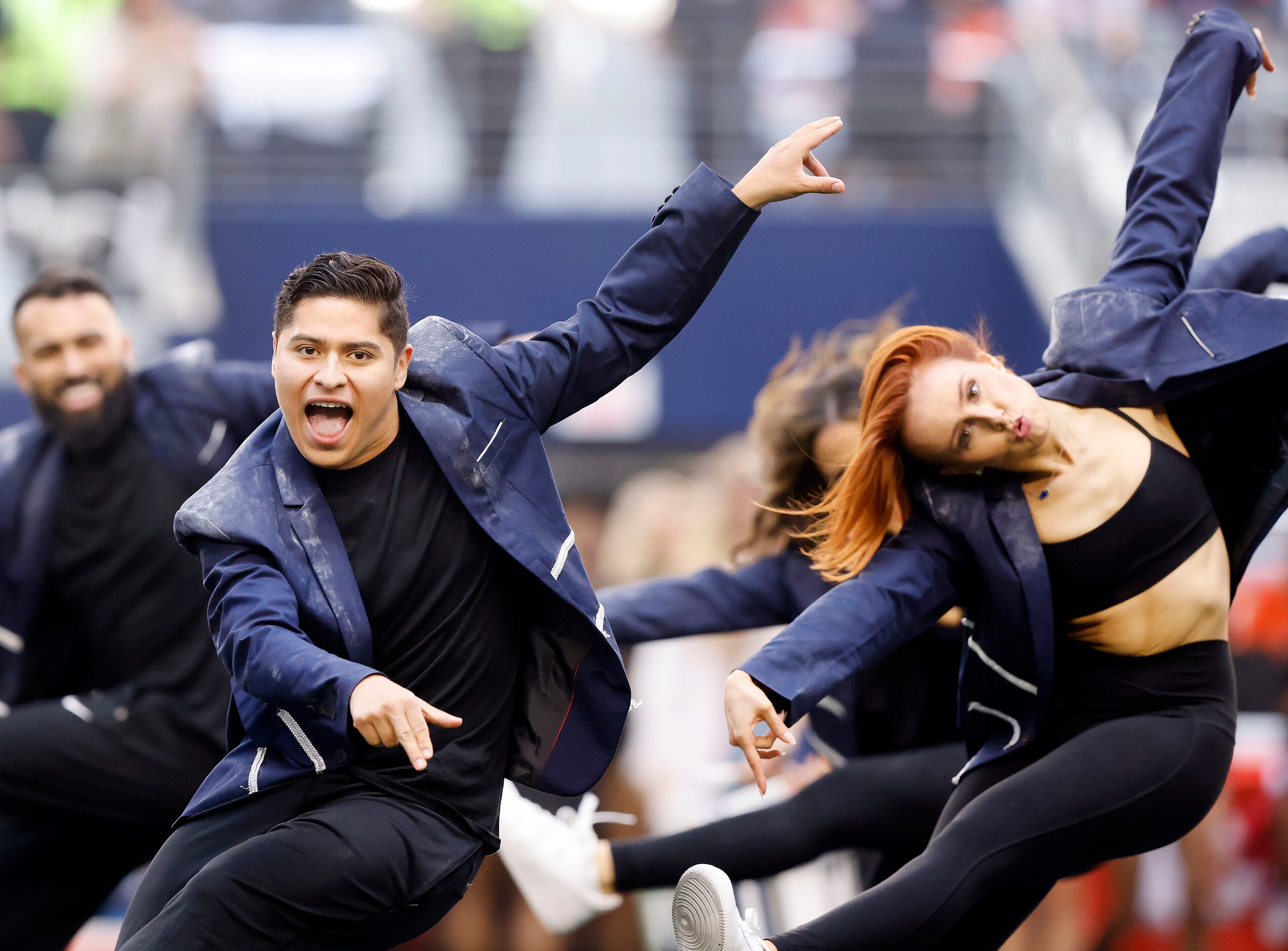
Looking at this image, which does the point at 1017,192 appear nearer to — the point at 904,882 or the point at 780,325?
the point at 780,325

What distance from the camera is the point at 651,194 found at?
8461 millimetres

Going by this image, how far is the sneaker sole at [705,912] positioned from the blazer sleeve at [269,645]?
83cm

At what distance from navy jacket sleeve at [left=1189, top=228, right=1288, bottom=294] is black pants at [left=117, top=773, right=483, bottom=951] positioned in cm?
214

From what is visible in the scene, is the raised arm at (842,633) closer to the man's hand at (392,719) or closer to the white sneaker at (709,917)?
the white sneaker at (709,917)

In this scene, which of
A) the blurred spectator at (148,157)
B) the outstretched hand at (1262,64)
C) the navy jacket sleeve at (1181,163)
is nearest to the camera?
the navy jacket sleeve at (1181,163)

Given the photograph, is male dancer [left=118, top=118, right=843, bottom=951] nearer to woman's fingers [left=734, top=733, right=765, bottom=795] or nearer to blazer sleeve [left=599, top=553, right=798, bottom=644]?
woman's fingers [left=734, top=733, right=765, bottom=795]

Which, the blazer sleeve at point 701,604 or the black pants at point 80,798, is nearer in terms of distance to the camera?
the black pants at point 80,798

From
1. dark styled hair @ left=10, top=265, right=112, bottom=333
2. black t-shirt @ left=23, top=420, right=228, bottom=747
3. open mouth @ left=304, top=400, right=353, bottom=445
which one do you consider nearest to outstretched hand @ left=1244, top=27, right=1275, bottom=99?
open mouth @ left=304, top=400, right=353, bottom=445

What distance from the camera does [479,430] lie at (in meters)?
2.71

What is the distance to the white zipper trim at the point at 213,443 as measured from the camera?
3729 millimetres

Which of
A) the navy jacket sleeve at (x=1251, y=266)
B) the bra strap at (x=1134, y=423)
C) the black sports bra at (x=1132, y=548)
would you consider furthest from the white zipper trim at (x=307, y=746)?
the navy jacket sleeve at (x=1251, y=266)

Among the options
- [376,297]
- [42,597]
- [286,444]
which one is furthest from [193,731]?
[376,297]

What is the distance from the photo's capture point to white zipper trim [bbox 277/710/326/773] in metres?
2.59

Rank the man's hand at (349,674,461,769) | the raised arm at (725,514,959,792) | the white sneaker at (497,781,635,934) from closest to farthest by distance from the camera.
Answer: the man's hand at (349,674,461,769)
the raised arm at (725,514,959,792)
the white sneaker at (497,781,635,934)
